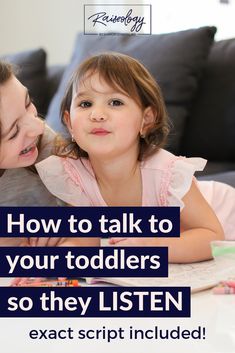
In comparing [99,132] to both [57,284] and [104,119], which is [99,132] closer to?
[104,119]

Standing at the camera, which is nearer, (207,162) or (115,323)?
(115,323)

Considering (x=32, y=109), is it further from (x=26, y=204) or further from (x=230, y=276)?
(x=230, y=276)

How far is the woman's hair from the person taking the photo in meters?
0.61

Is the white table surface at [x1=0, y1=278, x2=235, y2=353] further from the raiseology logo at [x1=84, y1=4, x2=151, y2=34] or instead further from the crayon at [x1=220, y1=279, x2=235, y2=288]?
the raiseology logo at [x1=84, y1=4, x2=151, y2=34]

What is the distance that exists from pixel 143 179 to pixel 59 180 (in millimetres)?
77

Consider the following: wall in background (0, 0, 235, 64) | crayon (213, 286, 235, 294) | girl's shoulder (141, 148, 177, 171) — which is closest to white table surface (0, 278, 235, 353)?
crayon (213, 286, 235, 294)

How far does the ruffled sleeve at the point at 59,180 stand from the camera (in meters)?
0.64

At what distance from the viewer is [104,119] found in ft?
2.00

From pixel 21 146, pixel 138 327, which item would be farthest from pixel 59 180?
pixel 138 327

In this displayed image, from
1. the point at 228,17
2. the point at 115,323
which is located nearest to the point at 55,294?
the point at 115,323

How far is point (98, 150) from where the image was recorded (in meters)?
0.62

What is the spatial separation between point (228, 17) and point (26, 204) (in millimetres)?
270

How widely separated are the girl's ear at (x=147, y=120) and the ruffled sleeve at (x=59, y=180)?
75 mm

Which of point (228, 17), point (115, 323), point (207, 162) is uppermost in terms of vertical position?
point (228, 17)
